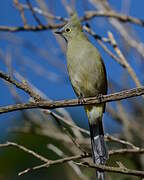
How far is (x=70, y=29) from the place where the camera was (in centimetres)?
395

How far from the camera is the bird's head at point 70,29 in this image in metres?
3.91

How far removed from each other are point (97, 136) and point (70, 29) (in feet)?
3.46

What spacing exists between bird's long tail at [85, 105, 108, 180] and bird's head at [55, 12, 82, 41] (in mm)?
676

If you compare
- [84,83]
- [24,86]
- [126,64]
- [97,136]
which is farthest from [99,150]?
[24,86]

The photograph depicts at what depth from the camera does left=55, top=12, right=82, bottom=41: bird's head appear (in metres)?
3.91

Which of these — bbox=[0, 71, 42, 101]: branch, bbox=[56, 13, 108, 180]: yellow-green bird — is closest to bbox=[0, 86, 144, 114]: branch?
bbox=[0, 71, 42, 101]: branch

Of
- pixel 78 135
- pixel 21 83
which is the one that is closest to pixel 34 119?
pixel 78 135

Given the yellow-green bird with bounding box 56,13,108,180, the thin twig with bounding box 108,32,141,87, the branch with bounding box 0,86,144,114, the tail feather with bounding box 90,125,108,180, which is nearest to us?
the branch with bounding box 0,86,144,114

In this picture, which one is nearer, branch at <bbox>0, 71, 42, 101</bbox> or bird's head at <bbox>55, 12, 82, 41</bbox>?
branch at <bbox>0, 71, 42, 101</bbox>

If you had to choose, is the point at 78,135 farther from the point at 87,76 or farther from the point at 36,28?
the point at 36,28

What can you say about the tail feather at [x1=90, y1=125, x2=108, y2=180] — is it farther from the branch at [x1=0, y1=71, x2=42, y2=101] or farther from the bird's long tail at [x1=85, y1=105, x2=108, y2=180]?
the branch at [x1=0, y1=71, x2=42, y2=101]

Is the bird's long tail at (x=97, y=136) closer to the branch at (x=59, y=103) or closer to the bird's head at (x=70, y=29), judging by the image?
the branch at (x=59, y=103)

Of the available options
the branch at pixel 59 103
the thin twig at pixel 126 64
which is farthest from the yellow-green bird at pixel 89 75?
the branch at pixel 59 103

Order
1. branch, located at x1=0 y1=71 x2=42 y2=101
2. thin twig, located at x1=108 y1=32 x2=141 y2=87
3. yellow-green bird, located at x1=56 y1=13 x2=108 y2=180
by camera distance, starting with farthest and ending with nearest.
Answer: yellow-green bird, located at x1=56 y1=13 x2=108 y2=180
thin twig, located at x1=108 y1=32 x2=141 y2=87
branch, located at x1=0 y1=71 x2=42 y2=101
